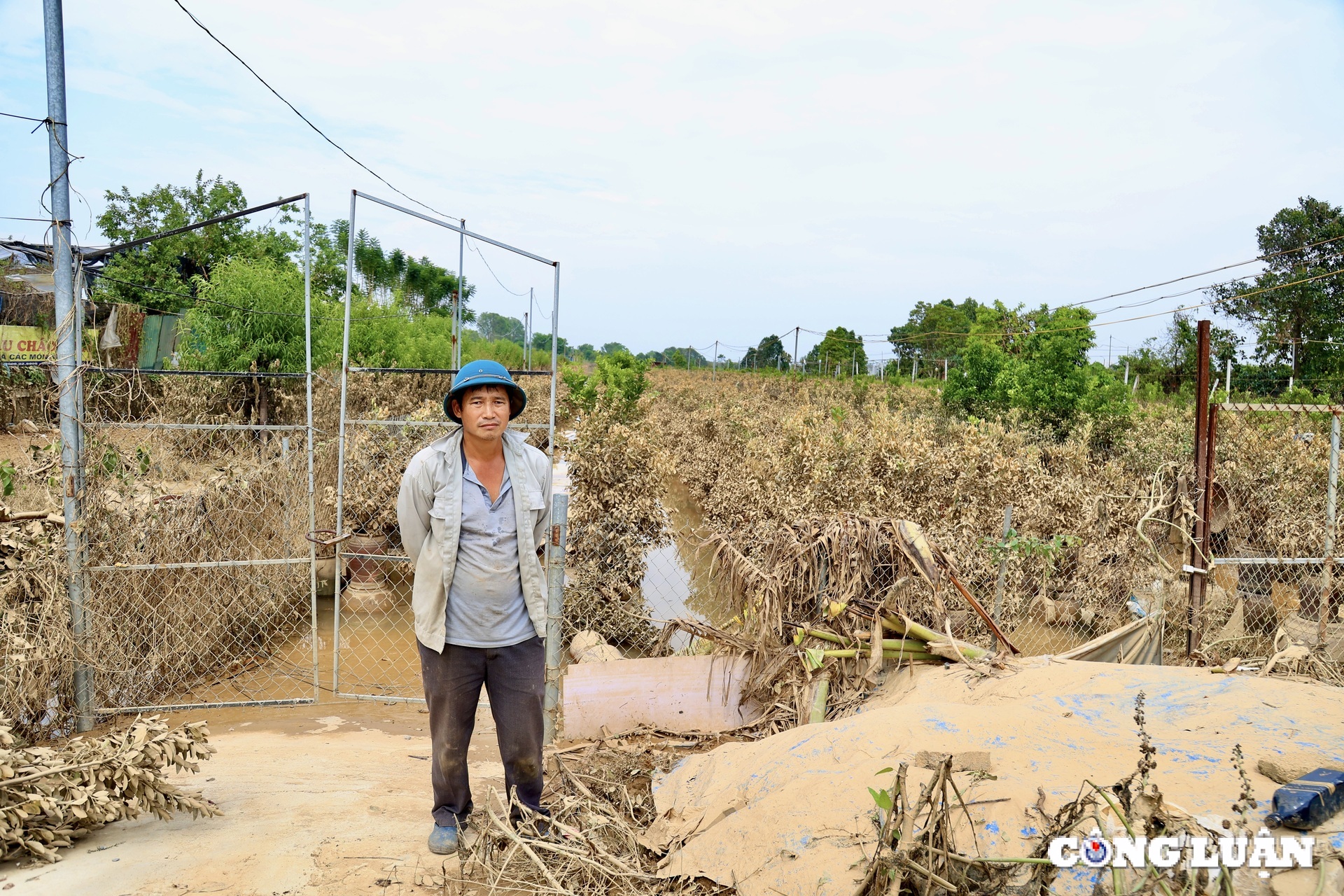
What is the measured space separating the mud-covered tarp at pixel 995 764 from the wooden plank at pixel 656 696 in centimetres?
89

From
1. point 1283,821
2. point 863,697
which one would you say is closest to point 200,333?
point 863,697

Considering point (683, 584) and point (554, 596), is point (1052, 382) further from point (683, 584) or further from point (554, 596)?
point (554, 596)

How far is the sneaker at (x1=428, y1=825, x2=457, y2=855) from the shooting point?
10.4ft

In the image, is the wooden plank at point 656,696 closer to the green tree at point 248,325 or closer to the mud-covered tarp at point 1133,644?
the mud-covered tarp at point 1133,644

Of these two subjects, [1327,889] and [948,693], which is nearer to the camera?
A: [1327,889]

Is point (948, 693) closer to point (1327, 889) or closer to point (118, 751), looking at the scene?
point (1327, 889)

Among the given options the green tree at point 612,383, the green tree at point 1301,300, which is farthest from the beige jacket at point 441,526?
the green tree at point 1301,300

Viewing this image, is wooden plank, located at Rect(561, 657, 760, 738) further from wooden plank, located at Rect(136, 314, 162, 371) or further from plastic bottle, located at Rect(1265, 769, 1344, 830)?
wooden plank, located at Rect(136, 314, 162, 371)

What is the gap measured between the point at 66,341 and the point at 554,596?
3.07 m

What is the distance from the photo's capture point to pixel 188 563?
498cm

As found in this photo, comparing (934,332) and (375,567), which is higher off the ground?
(934,332)

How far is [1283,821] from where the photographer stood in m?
2.21

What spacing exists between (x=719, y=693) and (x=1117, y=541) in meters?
5.78

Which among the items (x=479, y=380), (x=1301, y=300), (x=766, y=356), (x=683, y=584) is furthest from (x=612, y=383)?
(x=766, y=356)
